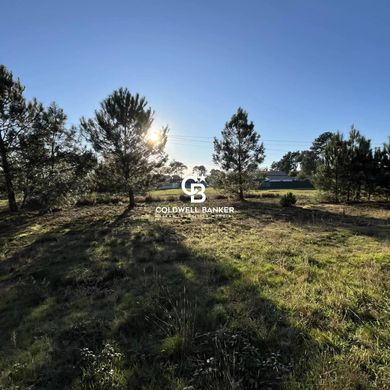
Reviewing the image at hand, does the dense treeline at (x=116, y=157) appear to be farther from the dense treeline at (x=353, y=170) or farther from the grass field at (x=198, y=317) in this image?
the grass field at (x=198, y=317)

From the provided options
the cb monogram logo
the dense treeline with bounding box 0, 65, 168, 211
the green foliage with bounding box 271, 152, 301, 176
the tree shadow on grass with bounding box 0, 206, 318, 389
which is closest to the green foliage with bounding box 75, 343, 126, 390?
the tree shadow on grass with bounding box 0, 206, 318, 389

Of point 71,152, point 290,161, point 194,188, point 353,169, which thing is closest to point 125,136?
point 71,152

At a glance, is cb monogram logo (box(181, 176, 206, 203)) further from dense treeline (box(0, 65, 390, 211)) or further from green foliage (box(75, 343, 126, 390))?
green foliage (box(75, 343, 126, 390))

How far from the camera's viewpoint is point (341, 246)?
7871 millimetres

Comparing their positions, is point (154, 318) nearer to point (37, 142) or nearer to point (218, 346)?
point (218, 346)

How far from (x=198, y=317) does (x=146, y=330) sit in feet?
2.47

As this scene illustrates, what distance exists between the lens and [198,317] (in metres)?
3.70

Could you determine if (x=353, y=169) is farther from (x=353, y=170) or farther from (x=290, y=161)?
(x=290, y=161)

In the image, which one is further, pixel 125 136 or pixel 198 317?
pixel 125 136

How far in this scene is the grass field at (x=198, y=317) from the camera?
2.64 metres

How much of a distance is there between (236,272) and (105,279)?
290 cm

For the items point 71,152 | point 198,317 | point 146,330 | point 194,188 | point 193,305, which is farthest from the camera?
point 194,188

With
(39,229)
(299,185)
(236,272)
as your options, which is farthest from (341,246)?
(299,185)

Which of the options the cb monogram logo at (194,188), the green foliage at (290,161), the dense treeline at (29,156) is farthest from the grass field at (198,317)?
the green foliage at (290,161)
